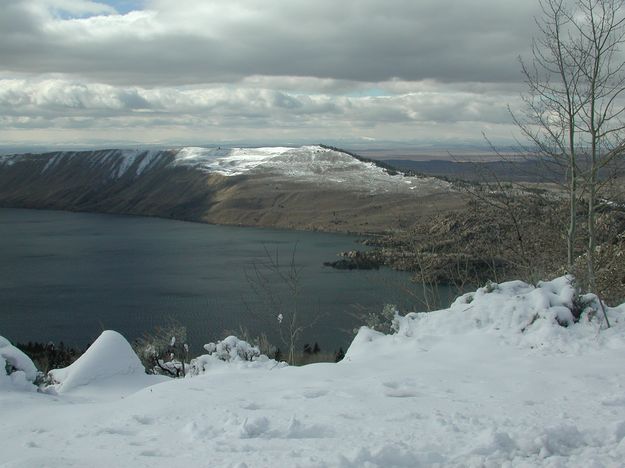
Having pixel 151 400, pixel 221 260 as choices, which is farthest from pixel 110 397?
pixel 221 260

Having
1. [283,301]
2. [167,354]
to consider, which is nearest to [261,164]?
[283,301]

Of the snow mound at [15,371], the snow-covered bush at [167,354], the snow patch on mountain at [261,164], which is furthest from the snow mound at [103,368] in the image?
the snow patch on mountain at [261,164]

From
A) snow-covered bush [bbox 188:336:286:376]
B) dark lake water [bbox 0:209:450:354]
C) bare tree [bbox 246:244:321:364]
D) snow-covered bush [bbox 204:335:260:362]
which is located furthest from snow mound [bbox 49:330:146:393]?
bare tree [bbox 246:244:321:364]

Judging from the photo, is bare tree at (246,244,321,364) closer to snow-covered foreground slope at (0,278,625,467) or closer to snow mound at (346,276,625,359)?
snow mound at (346,276,625,359)

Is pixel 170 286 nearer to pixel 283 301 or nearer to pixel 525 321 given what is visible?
pixel 283 301

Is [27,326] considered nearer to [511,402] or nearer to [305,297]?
[305,297]

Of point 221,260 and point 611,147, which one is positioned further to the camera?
point 221,260

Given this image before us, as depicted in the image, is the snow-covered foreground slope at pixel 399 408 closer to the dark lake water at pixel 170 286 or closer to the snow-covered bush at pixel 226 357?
the snow-covered bush at pixel 226 357
